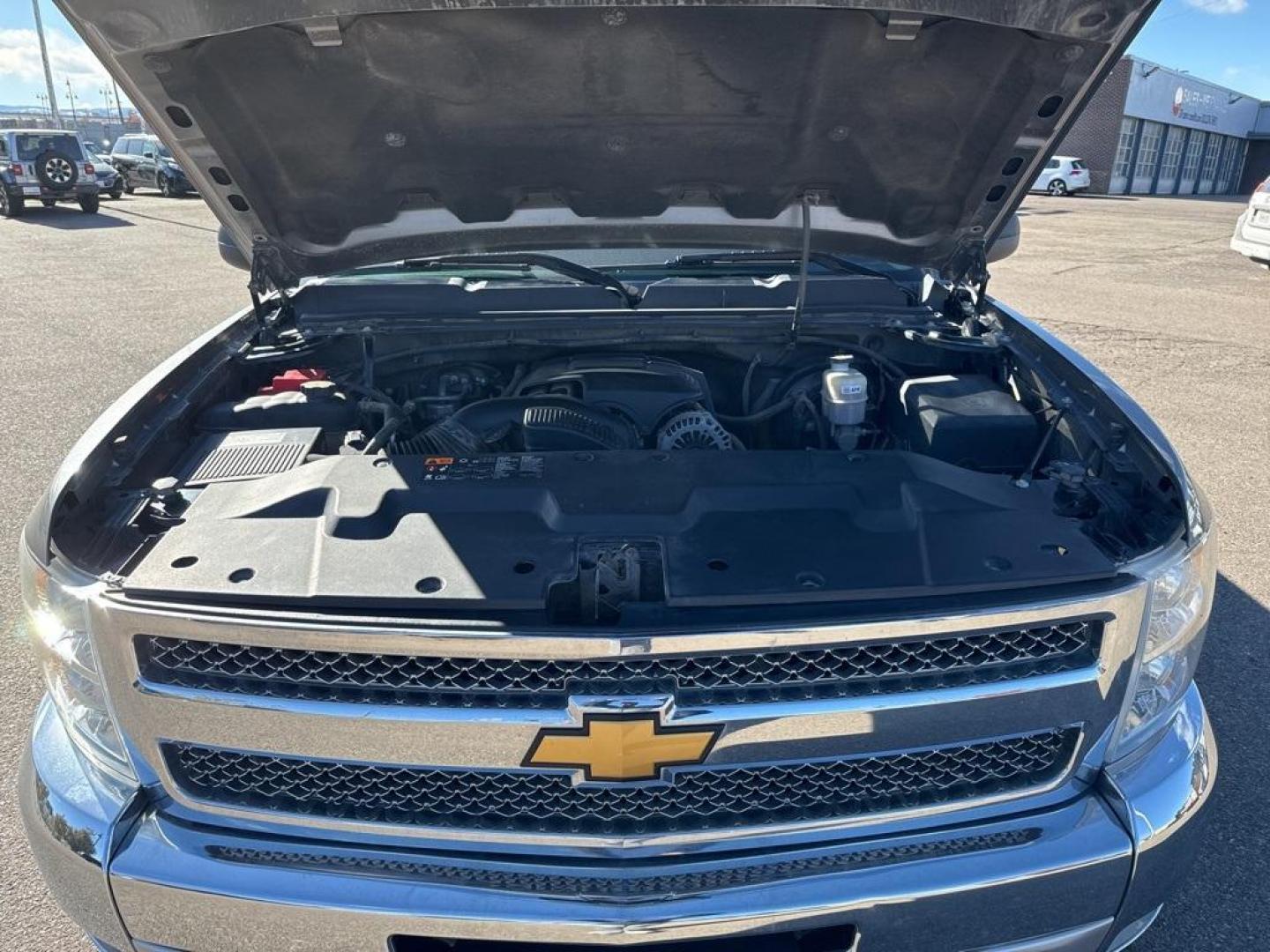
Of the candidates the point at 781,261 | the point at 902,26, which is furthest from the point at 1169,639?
the point at 781,261

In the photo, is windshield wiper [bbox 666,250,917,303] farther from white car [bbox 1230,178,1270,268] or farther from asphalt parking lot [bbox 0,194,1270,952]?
white car [bbox 1230,178,1270,268]

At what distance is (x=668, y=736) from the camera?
4.46ft

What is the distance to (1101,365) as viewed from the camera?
6988 millimetres

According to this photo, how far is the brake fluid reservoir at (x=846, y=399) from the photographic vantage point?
7.50 ft

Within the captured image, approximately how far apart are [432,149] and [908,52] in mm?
1213

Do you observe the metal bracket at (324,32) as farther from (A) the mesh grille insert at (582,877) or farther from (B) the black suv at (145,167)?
(B) the black suv at (145,167)

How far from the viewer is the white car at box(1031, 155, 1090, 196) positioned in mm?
30147

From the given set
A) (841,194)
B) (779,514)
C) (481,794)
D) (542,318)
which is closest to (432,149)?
(542,318)

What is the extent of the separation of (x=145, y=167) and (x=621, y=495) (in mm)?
28135

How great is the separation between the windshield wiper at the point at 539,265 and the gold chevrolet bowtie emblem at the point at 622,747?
67.7 inches

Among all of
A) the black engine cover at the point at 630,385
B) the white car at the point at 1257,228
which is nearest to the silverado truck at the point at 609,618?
the black engine cover at the point at 630,385

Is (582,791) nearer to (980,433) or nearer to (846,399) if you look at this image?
(846,399)

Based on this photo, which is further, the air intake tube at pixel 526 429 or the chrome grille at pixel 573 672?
the air intake tube at pixel 526 429

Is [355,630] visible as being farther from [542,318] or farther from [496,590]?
[542,318]
